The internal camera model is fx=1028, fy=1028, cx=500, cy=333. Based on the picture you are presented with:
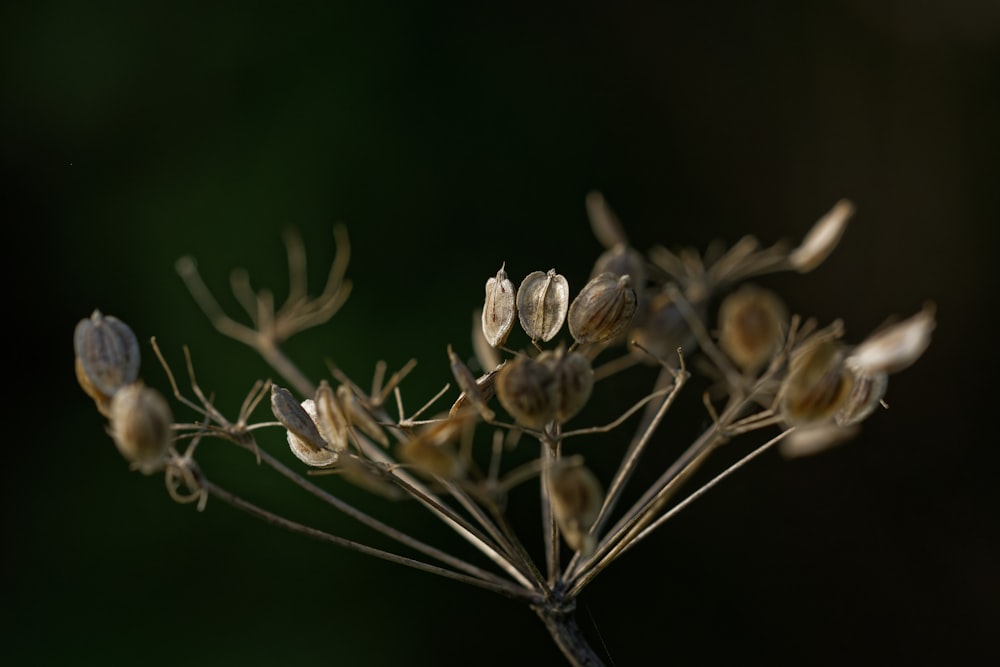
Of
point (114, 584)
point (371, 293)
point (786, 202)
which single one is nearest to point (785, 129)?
point (786, 202)

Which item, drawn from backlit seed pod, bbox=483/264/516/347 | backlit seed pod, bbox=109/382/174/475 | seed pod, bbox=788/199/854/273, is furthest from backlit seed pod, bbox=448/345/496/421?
seed pod, bbox=788/199/854/273

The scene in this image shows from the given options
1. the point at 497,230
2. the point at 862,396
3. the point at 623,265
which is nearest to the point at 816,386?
the point at 862,396

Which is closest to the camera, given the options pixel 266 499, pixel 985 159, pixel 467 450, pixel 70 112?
pixel 467 450

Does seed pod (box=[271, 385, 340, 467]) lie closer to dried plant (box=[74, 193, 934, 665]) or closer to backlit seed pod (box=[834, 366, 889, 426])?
dried plant (box=[74, 193, 934, 665])

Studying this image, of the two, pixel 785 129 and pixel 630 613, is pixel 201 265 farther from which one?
pixel 785 129

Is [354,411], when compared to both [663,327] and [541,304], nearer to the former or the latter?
[541,304]

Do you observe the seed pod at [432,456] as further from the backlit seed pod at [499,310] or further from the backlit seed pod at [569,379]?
the backlit seed pod at [499,310]
